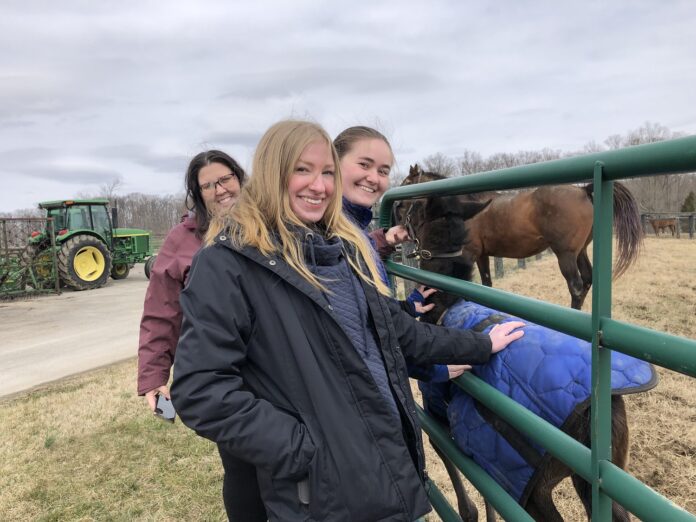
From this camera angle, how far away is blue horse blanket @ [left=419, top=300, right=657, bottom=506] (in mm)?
1148

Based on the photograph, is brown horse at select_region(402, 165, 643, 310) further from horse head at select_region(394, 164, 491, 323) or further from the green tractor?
the green tractor

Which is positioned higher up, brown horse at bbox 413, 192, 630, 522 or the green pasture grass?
brown horse at bbox 413, 192, 630, 522

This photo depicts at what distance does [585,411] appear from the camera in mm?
1138

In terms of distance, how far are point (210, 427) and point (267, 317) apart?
30 cm

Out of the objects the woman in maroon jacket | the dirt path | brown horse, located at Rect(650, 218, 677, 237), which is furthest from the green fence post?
brown horse, located at Rect(650, 218, 677, 237)

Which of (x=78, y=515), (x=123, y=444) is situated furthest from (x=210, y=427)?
(x=123, y=444)

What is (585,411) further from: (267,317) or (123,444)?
(123,444)

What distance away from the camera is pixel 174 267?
2.16m

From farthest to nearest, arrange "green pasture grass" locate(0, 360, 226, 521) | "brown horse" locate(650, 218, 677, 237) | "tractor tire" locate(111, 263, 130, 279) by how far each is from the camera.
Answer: "brown horse" locate(650, 218, 677, 237) → "tractor tire" locate(111, 263, 130, 279) → "green pasture grass" locate(0, 360, 226, 521)

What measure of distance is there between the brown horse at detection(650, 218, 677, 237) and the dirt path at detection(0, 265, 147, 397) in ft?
64.1

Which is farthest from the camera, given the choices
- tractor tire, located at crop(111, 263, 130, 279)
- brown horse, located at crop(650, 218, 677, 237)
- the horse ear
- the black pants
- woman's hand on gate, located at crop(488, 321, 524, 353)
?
brown horse, located at crop(650, 218, 677, 237)

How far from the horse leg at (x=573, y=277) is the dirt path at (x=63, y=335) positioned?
18.6 ft

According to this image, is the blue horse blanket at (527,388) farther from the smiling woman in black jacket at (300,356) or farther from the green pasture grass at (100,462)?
the green pasture grass at (100,462)

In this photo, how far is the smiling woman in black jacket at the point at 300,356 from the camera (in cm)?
113
